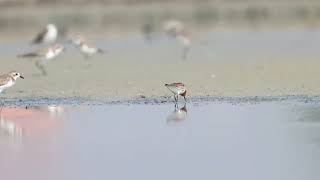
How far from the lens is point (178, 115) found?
13.0 meters

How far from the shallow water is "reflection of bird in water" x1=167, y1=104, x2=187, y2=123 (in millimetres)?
13

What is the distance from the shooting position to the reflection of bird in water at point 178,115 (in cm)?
1263

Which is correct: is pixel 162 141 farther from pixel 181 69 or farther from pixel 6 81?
pixel 181 69

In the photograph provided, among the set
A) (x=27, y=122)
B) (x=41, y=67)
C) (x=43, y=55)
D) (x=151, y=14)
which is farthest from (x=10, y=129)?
(x=151, y=14)

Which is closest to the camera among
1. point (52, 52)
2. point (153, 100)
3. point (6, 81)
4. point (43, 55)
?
point (153, 100)

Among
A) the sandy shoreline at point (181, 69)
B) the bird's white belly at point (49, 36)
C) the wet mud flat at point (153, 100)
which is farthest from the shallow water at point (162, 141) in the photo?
the bird's white belly at point (49, 36)

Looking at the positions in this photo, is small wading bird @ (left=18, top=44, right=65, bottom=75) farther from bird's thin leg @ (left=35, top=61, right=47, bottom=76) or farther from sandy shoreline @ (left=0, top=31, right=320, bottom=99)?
sandy shoreline @ (left=0, top=31, right=320, bottom=99)

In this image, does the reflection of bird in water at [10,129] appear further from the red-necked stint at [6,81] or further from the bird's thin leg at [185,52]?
the bird's thin leg at [185,52]

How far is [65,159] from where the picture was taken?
33.8ft

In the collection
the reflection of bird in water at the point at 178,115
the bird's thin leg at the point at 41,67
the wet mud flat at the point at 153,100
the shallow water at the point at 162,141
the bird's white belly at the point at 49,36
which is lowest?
the shallow water at the point at 162,141

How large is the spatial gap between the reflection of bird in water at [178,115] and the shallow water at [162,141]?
0.01 meters

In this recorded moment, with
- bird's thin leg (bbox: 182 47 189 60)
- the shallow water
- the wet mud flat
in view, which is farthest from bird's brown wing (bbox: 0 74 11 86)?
bird's thin leg (bbox: 182 47 189 60)

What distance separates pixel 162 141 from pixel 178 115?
2004 mm

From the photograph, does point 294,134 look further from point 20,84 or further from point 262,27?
point 262,27
